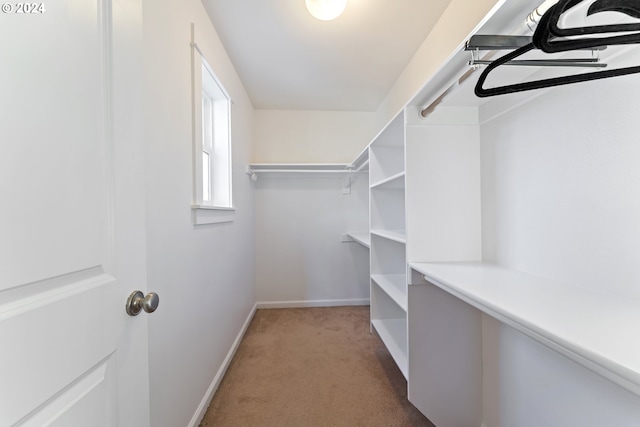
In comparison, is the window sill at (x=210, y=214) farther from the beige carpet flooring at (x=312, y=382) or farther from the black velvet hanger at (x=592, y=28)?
the black velvet hanger at (x=592, y=28)

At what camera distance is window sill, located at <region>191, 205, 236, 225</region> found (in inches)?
56.7

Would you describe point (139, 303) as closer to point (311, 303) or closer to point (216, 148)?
point (216, 148)

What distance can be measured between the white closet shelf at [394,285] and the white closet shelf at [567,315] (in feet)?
1.66

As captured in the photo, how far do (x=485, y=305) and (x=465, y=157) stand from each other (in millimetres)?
852

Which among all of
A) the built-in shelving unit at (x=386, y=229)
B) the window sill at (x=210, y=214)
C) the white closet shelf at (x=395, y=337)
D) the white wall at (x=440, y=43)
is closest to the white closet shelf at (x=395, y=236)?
the built-in shelving unit at (x=386, y=229)

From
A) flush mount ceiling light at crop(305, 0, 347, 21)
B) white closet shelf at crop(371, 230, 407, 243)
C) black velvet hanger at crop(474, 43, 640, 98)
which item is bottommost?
white closet shelf at crop(371, 230, 407, 243)

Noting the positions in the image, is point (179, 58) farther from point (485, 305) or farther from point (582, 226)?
point (582, 226)

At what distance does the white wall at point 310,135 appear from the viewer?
3168 mm

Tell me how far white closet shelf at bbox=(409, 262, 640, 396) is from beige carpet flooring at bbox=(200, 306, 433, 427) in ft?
3.39

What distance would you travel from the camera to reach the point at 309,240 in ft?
10.5

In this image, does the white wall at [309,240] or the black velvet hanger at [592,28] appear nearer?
the black velvet hanger at [592,28]

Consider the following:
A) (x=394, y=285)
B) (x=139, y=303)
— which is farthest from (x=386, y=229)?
(x=139, y=303)

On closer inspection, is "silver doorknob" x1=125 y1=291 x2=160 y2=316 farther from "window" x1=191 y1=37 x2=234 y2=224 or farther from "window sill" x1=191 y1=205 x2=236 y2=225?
"window" x1=191 y1=37 x2=234 y2=224

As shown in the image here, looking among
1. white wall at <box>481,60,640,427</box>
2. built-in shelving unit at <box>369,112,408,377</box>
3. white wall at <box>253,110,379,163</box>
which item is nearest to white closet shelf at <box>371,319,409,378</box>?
built-in shelving unit at <box>369,112,408,377</box>
